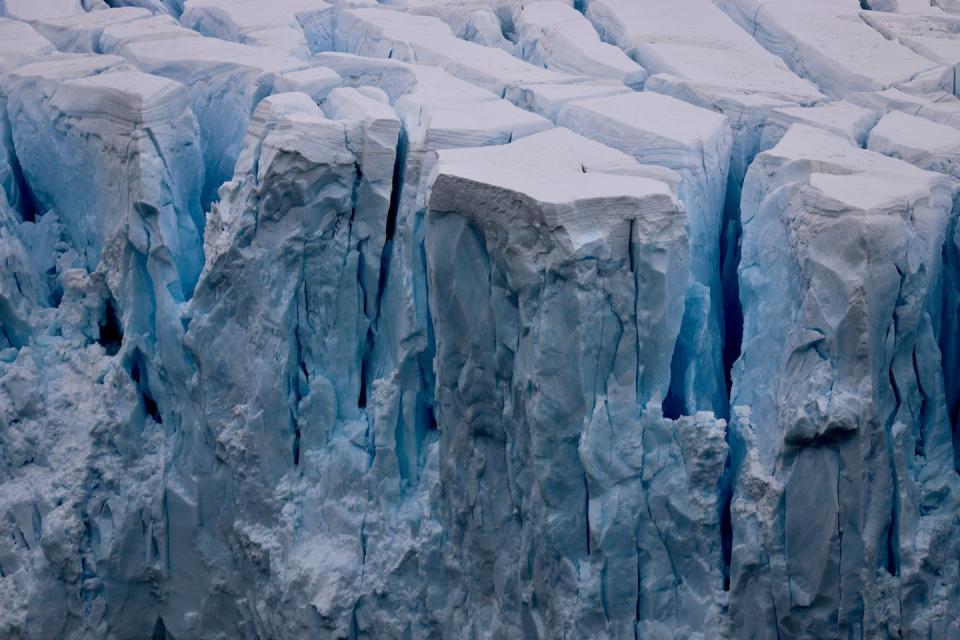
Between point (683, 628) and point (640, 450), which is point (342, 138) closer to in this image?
point (640, 450)

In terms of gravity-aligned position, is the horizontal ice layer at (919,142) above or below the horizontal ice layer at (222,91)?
above

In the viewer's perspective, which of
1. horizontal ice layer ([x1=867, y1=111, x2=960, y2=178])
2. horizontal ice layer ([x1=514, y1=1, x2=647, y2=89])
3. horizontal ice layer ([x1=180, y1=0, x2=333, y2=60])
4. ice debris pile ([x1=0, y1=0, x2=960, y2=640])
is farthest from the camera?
horizontal ice layer ([x1=180, y1=0, x2=333, y2=60])

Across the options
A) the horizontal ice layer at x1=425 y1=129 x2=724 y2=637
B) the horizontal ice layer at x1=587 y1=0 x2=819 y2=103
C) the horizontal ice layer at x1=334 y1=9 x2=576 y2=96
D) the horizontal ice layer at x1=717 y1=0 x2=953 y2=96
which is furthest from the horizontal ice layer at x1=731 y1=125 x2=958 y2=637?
the horizontal ice layer at x1=334 y1=9 x2=576 y2=96

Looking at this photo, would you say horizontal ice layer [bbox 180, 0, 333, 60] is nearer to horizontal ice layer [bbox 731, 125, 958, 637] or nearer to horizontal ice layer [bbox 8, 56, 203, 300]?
horizontal ice layer [bbox 8, 56, 203, 300]

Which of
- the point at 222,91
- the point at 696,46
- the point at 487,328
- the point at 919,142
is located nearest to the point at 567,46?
the point at 696,46

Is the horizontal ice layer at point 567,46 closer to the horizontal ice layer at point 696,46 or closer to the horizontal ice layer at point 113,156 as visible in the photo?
the horizontal ice layer at point 696,46

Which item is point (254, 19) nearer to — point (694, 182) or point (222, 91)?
point (222, 91)

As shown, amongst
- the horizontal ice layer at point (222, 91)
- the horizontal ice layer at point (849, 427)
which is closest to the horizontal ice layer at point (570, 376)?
the horizontal ice layer at point (849, 427)

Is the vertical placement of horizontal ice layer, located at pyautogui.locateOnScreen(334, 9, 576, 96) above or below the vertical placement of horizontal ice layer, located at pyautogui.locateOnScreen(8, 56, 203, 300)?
above
